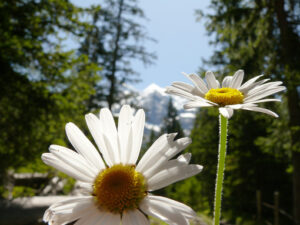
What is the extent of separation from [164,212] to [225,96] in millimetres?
290

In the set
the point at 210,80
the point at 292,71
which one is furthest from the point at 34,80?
the point at 210,80

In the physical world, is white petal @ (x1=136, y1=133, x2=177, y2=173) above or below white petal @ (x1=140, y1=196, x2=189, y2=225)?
above

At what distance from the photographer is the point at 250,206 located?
12.1 m

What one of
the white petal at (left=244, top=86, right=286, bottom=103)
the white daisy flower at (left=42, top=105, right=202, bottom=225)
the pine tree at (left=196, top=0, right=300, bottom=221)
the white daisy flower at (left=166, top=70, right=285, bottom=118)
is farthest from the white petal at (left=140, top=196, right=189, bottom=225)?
the pine tree at (left=196, top=0, right=300, bottom=221)

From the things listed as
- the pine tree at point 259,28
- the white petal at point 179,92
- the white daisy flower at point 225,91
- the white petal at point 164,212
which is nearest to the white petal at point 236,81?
the white daisy flower at point 225,91

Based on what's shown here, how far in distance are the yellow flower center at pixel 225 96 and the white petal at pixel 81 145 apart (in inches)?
10.5

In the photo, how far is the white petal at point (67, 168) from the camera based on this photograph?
0.45 meters

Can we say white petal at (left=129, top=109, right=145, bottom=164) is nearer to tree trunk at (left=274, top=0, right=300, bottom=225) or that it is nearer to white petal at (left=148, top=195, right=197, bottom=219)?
white petal at (left=148, top=195, right=197, bottom=219)

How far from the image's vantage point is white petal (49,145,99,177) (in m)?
0.47

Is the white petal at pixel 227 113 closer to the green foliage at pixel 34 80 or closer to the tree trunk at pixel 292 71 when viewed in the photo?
the tree trunk at pixel 292 71

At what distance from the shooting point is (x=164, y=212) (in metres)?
0.37

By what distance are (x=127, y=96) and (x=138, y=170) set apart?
13.3 meters

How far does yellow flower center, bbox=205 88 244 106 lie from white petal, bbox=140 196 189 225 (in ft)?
0.82

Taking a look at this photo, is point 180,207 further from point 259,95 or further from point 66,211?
point 259,95
